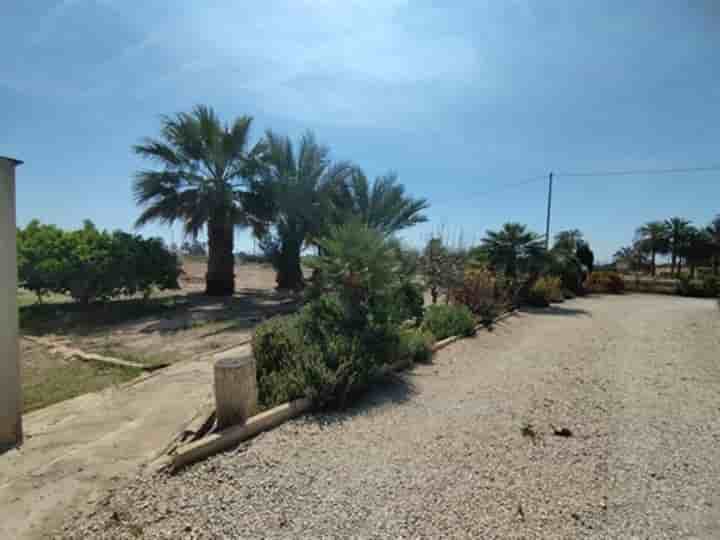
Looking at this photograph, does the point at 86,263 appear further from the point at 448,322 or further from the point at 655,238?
the point at 655,238

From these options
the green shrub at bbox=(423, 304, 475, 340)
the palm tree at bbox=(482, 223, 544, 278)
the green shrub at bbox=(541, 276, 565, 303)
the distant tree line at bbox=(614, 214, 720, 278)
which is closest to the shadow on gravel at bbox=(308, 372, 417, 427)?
the green shrub at bbox=(423, 304, 475, 340)

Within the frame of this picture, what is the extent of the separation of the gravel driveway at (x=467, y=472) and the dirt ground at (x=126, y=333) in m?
2.92

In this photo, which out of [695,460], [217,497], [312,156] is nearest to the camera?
[217,497]

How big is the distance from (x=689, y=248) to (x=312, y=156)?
33452 mm

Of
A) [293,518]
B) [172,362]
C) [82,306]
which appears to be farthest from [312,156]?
[293,518]

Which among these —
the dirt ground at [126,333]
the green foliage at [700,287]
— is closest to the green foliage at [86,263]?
the dirt ground at [126,333]

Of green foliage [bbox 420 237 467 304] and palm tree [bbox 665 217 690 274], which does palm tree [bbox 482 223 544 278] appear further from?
palm tree [bbox 665 217 690 274]

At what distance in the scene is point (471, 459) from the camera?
2621 millimetres

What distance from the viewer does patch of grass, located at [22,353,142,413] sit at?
410 cm

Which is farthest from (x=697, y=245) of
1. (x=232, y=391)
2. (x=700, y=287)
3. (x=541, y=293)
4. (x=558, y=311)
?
(x=232, y=391)

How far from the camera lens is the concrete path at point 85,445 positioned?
2.13m

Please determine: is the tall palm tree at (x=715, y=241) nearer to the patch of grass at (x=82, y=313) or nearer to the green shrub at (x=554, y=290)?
the green shrub at (x=554, y=290)

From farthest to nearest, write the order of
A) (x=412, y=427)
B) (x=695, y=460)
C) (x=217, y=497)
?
(x=412, y=427)
(x=695, y=460)
(x=217, y=497)

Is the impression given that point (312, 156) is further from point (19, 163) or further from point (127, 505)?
point (127, 505)
